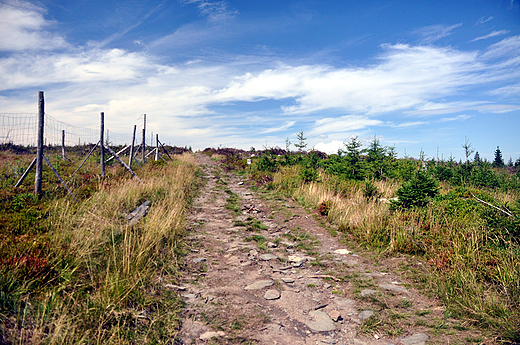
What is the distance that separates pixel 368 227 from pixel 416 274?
1784mm

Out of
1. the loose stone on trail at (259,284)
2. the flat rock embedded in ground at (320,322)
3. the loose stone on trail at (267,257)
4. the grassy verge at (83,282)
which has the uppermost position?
the grassy verge at (83,282)

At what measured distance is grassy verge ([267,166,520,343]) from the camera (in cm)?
349

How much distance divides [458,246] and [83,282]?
6.24m

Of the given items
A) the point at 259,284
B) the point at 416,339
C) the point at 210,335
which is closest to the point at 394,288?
the point at 416,339

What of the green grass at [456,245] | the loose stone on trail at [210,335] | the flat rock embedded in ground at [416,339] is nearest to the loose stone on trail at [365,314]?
the flat rock embedded in ground at [416,339]

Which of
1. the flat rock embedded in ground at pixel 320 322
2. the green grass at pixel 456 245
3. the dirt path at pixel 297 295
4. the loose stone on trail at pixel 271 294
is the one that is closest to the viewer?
the dirt path at pixel 297 295

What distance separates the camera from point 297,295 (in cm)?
424

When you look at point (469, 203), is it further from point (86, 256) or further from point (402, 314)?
point (86, 256)

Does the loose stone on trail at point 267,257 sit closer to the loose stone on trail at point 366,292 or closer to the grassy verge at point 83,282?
the grassy verge at point 83,282

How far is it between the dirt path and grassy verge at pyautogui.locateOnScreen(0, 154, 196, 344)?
0.43 meters

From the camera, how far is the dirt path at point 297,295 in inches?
129

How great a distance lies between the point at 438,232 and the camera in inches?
230

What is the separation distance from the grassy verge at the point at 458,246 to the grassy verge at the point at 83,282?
12.6 ft

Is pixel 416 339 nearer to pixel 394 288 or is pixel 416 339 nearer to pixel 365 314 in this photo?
pixel 365 314
